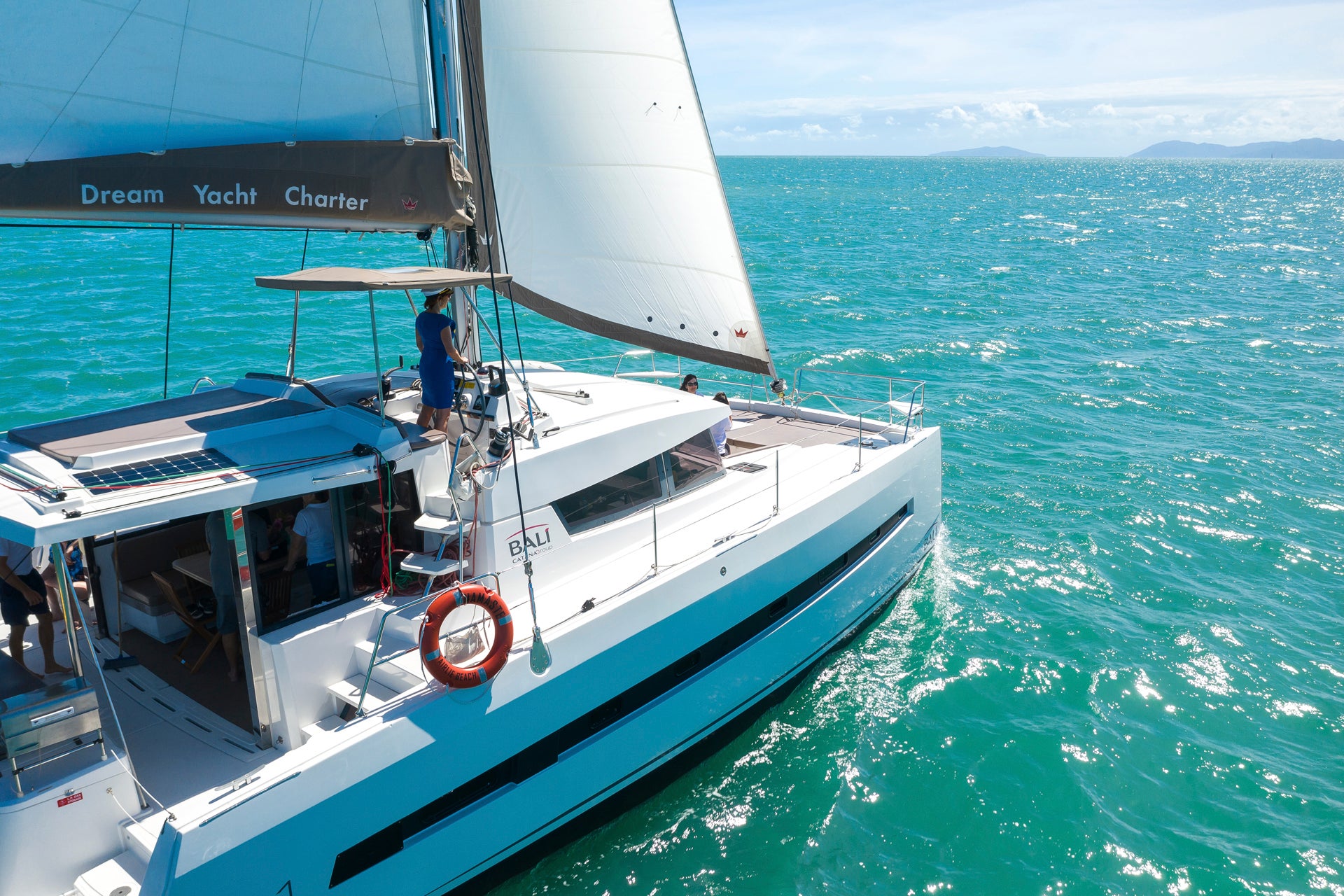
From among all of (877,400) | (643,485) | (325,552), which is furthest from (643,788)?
(877,400)

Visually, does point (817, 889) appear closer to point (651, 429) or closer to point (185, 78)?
point (651, 429)

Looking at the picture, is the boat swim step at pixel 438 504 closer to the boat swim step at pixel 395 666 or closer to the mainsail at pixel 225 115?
the boat swim step at pixel 395 666

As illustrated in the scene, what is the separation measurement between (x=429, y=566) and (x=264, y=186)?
286 centimetres

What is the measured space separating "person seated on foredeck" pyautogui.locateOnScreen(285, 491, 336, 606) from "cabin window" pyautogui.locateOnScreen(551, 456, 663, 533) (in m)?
1.78

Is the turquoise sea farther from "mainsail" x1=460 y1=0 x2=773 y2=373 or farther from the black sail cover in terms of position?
the black sail cover

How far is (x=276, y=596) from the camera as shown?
6.28 m

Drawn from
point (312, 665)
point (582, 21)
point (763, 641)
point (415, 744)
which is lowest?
point (763, 641)

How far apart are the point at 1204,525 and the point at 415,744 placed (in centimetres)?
1162

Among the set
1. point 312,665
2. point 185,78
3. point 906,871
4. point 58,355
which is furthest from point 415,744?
point 58,355

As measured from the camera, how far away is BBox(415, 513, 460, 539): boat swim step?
6.71 m

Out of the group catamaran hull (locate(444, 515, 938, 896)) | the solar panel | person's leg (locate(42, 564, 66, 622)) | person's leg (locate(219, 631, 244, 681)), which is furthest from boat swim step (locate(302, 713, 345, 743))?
person's leg (locate(42, 564, 66, 622))

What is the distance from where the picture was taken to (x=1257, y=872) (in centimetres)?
730

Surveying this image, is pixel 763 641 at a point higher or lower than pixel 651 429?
lower

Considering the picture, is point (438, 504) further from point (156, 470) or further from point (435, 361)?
point (156, 470)
